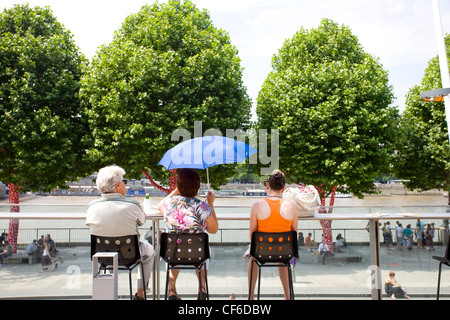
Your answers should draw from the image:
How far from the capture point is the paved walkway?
500 centimetres

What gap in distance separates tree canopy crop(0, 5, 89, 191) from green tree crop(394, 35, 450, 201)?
18803 mm

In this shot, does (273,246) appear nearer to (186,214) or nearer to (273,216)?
(273,216)

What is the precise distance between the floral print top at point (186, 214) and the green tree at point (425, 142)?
20.6 metres

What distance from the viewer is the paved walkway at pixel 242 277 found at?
16.4ft

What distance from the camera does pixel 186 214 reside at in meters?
4.35

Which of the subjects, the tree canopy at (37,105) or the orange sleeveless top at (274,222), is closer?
the orange sleeveless top at (274,222)

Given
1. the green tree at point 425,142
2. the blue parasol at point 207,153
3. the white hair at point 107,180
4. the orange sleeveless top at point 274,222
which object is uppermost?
the green tree at point 425,142

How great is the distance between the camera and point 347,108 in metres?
20.4

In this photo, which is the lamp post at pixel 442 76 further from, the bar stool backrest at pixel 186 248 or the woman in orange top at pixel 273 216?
the bar stool backrest at pixel 186 248

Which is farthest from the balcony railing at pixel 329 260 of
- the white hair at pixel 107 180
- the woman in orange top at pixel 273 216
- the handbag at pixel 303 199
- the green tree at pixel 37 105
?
the green tree at pixel 37 105

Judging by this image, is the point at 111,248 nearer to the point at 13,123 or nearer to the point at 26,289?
the point at 26,289

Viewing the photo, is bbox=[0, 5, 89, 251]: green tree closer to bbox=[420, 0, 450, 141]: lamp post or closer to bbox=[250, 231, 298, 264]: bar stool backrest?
bbox=[420, 0, 450, 141]: lamp post

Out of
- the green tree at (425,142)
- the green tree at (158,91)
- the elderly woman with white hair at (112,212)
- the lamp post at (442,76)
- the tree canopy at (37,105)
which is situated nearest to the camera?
the elderly woman with white hair at (112,212)

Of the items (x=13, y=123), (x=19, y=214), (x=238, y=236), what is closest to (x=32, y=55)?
(x=13, y=123)
